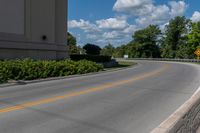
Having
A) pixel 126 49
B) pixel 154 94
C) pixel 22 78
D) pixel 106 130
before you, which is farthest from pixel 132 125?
pixel 126 49

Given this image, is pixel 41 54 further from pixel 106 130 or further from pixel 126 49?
pixel 126 49

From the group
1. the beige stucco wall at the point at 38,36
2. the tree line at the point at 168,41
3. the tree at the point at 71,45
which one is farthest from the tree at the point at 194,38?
the beige stucco wall at the point at 38,36

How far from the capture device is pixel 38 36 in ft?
86.0

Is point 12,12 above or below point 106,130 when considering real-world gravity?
above

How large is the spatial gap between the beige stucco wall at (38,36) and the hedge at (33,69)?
4.01 meters

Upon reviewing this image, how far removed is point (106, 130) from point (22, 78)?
11.8m

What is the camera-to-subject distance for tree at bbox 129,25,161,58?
111 m

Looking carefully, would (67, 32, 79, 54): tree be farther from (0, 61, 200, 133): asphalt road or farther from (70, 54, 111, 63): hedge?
(0, 61, 200, 133): asphalt road

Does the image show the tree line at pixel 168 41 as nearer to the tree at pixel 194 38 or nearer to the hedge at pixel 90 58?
the tree at pixel 194 38

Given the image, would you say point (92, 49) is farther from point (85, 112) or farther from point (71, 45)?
point (85, 112)

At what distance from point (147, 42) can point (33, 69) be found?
95792mm

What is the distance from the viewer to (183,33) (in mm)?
102375

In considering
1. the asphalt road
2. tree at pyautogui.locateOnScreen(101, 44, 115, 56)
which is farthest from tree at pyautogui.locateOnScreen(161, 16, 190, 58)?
the asphalt road

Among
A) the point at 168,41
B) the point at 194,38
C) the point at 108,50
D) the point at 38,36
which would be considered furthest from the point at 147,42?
the point at 38,36
